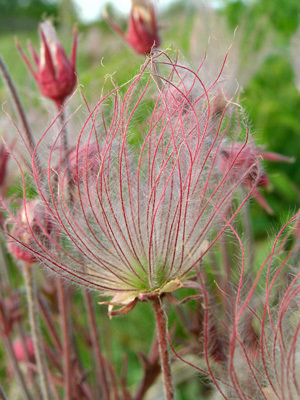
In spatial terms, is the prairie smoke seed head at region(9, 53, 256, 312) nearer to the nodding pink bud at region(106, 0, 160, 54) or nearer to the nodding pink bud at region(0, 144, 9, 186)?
the nodding pink bud at region(0, 144, 9, 186)

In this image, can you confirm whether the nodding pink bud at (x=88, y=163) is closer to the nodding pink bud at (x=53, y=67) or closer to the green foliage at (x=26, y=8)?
the nodding pink bud at (x=53, y=67)

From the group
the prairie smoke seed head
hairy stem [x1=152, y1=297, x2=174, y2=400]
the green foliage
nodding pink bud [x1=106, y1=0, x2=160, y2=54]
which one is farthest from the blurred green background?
the green foliage

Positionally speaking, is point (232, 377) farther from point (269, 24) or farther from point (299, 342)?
point (269, 24)

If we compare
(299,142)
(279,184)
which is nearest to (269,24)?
(299,142)

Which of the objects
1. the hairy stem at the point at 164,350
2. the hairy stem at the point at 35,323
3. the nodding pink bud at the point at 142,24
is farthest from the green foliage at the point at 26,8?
the hairy stem at the point at 164,350

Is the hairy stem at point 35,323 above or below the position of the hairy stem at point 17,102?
below

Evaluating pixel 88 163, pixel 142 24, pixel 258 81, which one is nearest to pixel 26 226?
pixel 88 163
